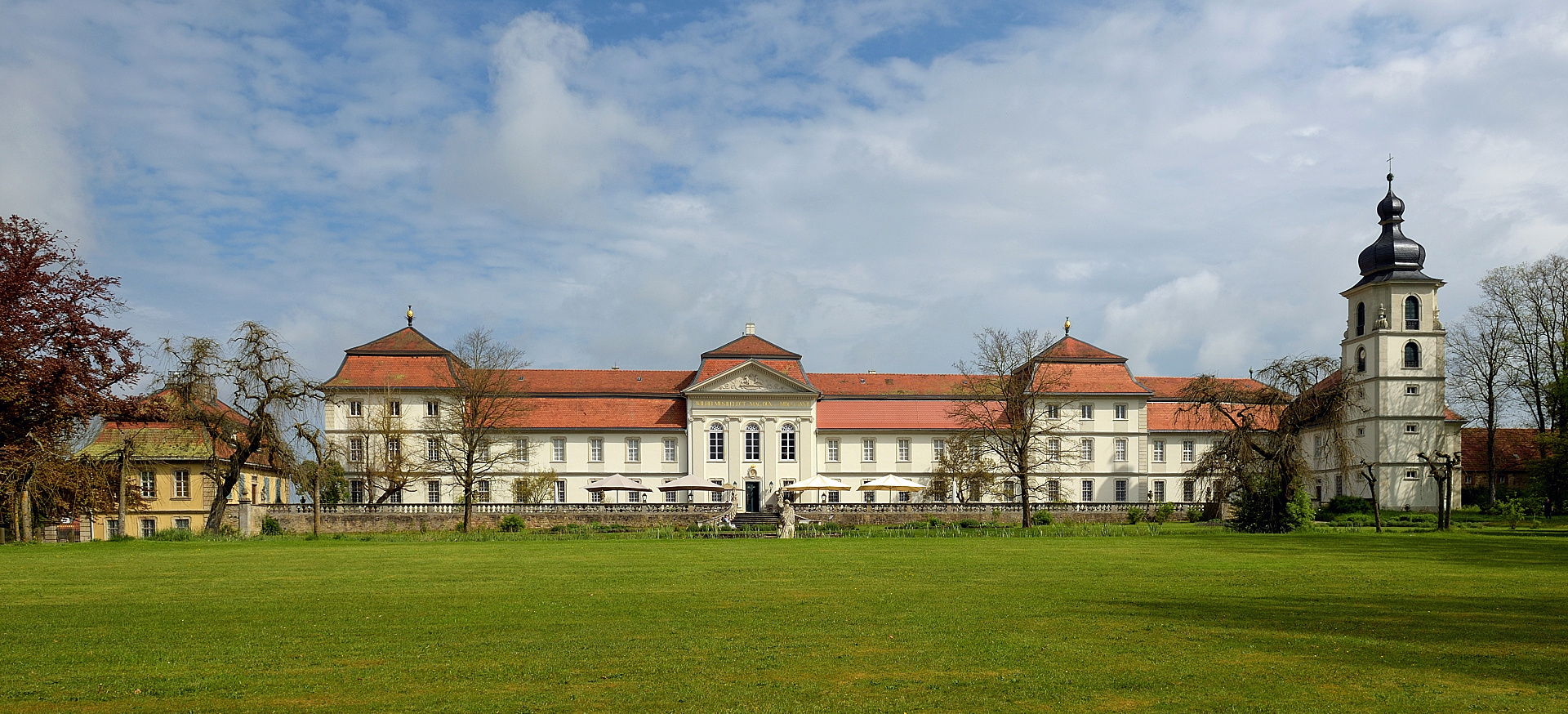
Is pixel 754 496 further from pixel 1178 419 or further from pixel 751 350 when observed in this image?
pixel 1178 419

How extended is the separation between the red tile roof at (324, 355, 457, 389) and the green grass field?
38.0 metres

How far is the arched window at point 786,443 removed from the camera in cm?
6397

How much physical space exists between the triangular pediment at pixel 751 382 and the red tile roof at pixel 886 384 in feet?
12.1

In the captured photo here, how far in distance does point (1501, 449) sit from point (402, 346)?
6362 centimetres

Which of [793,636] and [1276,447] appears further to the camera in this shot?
[1276,447]

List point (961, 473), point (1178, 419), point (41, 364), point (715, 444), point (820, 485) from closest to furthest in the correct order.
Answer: point (41, 364) < point (820, 485) < point (961, 473) < point (715, 444) < point (1178, 419)

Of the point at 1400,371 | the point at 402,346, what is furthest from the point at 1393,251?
the point at 402,346

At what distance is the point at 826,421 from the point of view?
213 ft

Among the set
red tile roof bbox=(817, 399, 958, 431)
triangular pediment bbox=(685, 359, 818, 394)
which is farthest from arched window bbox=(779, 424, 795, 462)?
triangular pediment bbox=(685, 359, 818, 394)

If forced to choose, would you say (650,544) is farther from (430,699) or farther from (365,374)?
(365,374)

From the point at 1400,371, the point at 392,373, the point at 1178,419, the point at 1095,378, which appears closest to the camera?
the point at 1400,371

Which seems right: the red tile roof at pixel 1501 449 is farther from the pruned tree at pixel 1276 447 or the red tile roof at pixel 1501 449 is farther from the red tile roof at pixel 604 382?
the red tile roof at pixel 604 382

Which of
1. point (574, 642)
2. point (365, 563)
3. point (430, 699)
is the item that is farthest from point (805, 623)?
point (365, 563)

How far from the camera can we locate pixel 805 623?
1389 cm
